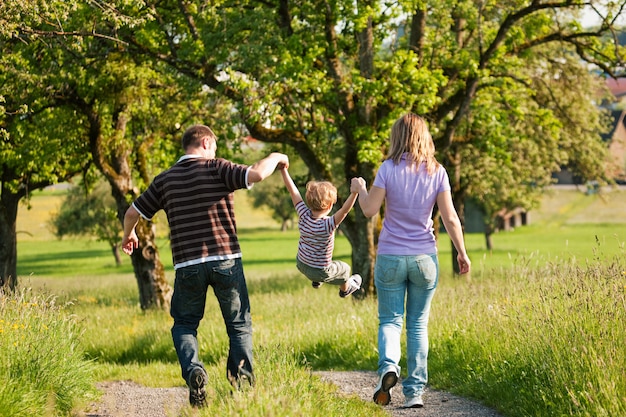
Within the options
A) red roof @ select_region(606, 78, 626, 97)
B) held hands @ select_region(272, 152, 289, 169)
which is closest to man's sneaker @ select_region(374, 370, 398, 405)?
held hands @ select_region(272, 152, 289, 169)

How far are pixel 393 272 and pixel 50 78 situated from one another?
10.2 metres

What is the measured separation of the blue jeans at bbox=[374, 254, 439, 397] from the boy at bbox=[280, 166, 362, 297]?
2.05 feet

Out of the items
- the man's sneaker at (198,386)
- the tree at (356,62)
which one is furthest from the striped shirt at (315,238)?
the tree at (356,62)

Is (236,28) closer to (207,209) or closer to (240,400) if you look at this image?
(207,209)

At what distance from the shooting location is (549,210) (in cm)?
7125

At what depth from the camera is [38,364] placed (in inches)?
264

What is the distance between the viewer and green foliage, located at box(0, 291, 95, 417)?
20.4ft

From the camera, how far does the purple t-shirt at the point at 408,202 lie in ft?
20.1

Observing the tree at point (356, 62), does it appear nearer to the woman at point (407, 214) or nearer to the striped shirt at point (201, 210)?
the striped shirt at point (201, 210)

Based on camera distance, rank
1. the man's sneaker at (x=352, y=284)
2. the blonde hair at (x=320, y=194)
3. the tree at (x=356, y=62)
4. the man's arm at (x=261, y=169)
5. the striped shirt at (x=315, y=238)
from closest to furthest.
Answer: the man's arm at (x=261, y=169) < the blonde hair at (x=320, y=194) < the striped shirt at (x=315, y=238) < the man's sneaker at (x=352, y=284) < the tree at (x=356, y=62)

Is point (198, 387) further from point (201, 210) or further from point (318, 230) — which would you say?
point (318, 230)

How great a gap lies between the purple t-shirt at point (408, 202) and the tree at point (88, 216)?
1037 inches

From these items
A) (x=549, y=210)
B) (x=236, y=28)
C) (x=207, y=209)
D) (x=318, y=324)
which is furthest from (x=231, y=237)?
(x=549, y=210)

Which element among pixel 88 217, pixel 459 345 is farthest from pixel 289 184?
pixel 88 217
